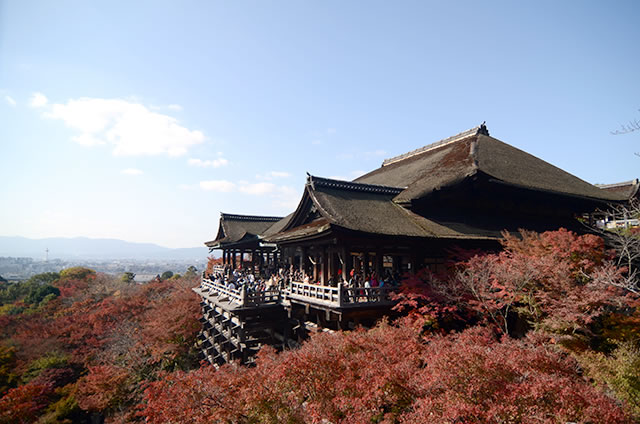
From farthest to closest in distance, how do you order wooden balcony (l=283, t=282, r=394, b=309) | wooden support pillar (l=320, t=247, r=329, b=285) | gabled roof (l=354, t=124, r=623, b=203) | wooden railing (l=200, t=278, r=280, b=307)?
gabled roof (l=354, t=124, r=623, b=203)
wooden railing (l=200, t=278, r=280, b=307)
wooden support pillar (l=320, t=247, r=329, b=285)
wooden balcony (l=283, t=282, r=394, b=309)

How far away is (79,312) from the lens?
106ft

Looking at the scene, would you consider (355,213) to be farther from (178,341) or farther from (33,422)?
(33,422)

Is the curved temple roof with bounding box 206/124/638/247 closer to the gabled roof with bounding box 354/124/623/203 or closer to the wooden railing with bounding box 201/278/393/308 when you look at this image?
the gabled roof with bounding box 354/124/623/203

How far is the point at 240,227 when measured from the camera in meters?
30.4

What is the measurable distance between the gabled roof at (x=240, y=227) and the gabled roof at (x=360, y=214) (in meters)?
11.7

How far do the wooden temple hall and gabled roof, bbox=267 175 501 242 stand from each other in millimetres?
53

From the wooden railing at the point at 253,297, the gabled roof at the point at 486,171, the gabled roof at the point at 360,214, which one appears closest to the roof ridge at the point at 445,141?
the gabled roof at the point at 486,171

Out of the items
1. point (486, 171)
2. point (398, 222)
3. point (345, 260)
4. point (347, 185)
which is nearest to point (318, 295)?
point (345, 260)

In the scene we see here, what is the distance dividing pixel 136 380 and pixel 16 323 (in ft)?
57.9

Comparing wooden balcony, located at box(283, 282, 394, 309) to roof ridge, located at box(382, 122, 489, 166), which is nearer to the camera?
wooden balcony, located at box(283, 282, 394, 309)

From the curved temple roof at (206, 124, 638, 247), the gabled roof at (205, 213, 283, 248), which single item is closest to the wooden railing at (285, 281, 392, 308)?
the curved temple roof at (206, 124, 638, 247)

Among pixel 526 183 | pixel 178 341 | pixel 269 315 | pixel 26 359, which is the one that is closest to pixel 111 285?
pixel 26 359

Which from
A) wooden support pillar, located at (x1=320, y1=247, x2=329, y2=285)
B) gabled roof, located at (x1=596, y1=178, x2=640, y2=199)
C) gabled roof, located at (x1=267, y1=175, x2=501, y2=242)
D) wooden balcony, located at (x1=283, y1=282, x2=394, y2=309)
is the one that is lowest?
wooden balcony, located at (x1=283, y1=282, x2=394, y2=309)

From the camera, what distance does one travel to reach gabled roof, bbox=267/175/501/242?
12.7 m
